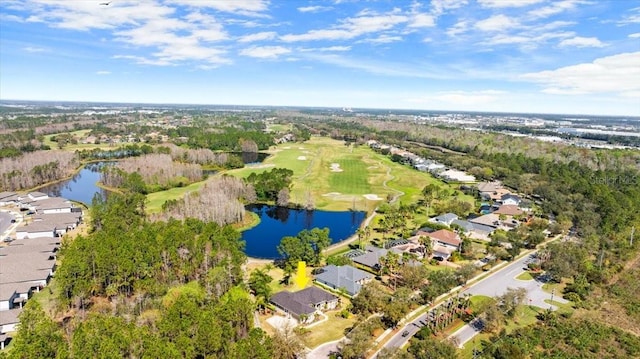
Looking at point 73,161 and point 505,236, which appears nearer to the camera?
point 505,236

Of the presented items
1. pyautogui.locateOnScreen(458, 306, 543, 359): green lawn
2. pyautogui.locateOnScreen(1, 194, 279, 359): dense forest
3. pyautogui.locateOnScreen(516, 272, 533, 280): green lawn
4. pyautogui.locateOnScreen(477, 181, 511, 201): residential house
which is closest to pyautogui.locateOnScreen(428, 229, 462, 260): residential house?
pyautogui.locateOnScreen(516, 272, 533, 280): green lawn

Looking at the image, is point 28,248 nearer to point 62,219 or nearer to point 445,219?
point 62,219

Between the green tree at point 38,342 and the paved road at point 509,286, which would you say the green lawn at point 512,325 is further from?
the green tree at point 38,342

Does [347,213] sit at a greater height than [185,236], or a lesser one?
lesser

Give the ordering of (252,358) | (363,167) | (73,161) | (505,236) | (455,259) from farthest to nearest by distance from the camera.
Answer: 1. (363,167)
2. (73,161)
3. (505,236)
4. (455,259)
5. (252,358)

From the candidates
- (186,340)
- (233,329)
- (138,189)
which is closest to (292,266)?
(233,329)

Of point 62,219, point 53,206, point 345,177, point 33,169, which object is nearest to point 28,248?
point 62,219

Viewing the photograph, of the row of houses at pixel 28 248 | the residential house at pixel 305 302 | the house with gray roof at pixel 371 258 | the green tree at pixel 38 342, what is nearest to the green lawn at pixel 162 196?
the row of houses at pixel 28 248

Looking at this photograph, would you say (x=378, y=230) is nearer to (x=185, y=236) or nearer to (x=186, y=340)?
(x=185, y=236)
